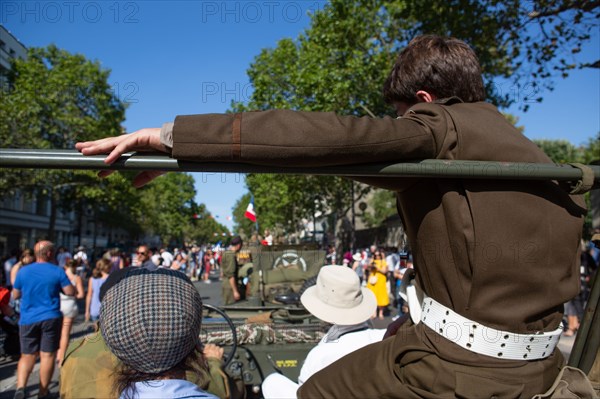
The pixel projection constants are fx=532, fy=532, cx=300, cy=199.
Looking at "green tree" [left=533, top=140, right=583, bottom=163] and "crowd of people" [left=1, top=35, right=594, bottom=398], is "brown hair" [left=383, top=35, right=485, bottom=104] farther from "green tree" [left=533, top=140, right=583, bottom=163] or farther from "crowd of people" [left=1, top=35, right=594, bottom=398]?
"green tree" [left=533, top=140, right=583, bottom=163]

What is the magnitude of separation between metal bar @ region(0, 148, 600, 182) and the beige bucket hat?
2419mm

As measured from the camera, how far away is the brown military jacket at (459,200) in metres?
1.35

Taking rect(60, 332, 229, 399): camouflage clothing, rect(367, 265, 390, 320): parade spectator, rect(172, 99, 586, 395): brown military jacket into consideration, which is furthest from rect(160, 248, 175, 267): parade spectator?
rect(172, 99, 586, 395): brown military jacket

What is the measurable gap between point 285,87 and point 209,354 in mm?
23146

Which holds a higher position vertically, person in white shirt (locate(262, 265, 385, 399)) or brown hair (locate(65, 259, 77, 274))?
person in white shirt (locate(262, 265, 385, 399))

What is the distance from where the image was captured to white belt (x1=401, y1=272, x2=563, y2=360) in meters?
1.41

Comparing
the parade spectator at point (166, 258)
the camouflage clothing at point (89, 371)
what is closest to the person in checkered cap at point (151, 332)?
the camouflage clothing at point (89, 371)

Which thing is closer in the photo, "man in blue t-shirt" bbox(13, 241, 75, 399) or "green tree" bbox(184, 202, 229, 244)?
"man in blue t-shirt" bbox(13, 241, 75, 399)

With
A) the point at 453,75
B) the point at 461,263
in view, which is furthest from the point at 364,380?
the point at 453,75

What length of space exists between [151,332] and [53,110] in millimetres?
29501

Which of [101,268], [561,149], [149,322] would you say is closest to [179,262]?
[101,268]

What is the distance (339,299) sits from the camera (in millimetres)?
3803

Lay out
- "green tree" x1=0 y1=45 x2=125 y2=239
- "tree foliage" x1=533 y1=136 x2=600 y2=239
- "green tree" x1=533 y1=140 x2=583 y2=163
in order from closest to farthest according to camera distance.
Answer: "green tree" x1=0 y1=45 x2=125 y2=239
"tree foliage" x1=533 y1=136 x2=600 y2=239
"green tree" x1=533 y1=140 x2=583 y2=163

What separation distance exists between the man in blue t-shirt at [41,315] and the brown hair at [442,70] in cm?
656
